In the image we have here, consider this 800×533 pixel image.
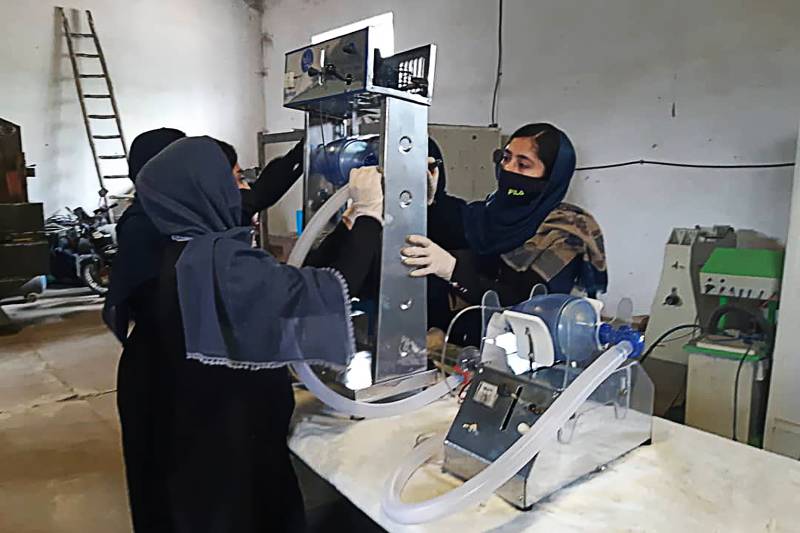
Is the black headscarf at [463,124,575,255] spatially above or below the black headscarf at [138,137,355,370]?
above

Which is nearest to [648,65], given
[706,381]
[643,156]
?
[643,156]

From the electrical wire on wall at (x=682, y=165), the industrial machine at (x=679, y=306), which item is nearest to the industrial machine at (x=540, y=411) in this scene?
the industrial machine at (x=679, y=306)

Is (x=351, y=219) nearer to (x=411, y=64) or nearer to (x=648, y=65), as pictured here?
(x=411, y=64)

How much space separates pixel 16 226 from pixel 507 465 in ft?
14.0

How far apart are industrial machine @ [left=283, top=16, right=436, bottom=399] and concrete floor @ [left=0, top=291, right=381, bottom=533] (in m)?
0.32

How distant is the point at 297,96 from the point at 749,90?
2.18 m

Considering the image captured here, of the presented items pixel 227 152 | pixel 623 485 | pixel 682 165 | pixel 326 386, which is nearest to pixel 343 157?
pixel 227 152

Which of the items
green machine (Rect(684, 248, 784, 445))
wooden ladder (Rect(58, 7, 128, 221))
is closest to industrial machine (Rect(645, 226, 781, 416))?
green machine (Rect(684, 248, 784, 445))

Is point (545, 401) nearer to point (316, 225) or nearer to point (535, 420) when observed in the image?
point (535, 420)

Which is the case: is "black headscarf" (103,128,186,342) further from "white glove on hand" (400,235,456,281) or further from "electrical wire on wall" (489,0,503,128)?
"electrical wire on wall" (489,0,503,128)

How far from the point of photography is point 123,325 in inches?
52.0

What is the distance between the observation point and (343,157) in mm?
1276

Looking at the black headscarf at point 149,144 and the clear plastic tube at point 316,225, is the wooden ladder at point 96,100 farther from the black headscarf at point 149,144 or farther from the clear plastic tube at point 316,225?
the clear plastic tube at point 316,225

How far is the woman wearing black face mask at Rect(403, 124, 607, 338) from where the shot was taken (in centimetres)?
160
